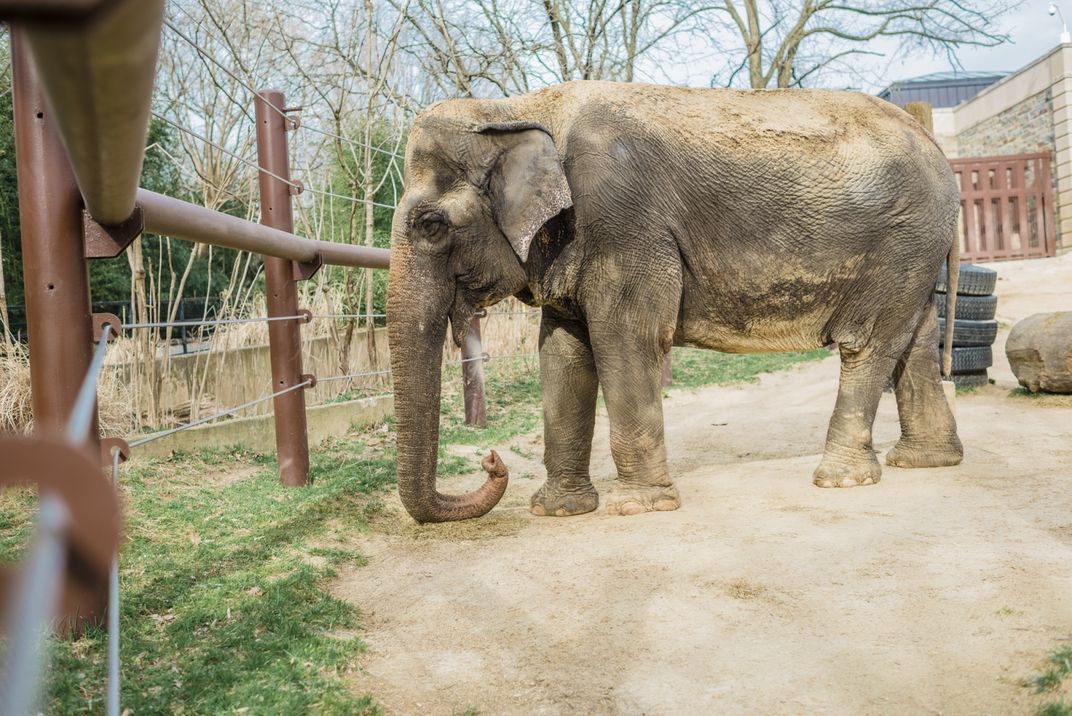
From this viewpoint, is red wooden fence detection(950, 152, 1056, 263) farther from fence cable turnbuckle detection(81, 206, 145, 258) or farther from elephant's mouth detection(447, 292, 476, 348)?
fence cable turnbuckle detection(81, 206, 145, 258)

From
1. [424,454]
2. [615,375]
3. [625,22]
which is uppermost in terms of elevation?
[625,22]

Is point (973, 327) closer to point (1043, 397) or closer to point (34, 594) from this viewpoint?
point (1043, 397)

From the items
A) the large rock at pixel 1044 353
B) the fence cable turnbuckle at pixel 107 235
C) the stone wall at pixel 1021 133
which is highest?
the stone wall at pixel 1021 133

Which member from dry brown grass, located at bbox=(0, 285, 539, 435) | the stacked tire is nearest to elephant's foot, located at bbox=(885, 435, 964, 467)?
the stacked tire

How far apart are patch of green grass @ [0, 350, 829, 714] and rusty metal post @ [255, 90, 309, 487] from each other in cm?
22

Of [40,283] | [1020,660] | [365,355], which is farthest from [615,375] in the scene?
[365,355]

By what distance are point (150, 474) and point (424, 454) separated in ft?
6.24

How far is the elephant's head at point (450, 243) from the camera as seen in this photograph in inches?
167

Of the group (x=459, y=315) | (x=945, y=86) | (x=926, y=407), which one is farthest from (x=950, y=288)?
(x=945, y=86)

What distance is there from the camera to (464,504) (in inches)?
175

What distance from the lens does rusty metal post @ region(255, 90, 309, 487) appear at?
5238 millimetres

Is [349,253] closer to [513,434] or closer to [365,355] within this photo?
[513,434]

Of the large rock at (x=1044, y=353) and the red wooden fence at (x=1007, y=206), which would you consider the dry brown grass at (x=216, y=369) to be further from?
the red wooden fence at (x=1007, y=206)

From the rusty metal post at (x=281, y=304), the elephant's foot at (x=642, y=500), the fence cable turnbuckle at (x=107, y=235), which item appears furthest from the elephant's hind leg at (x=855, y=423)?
the fence cable turnbuckle at (x=107, y=235)
